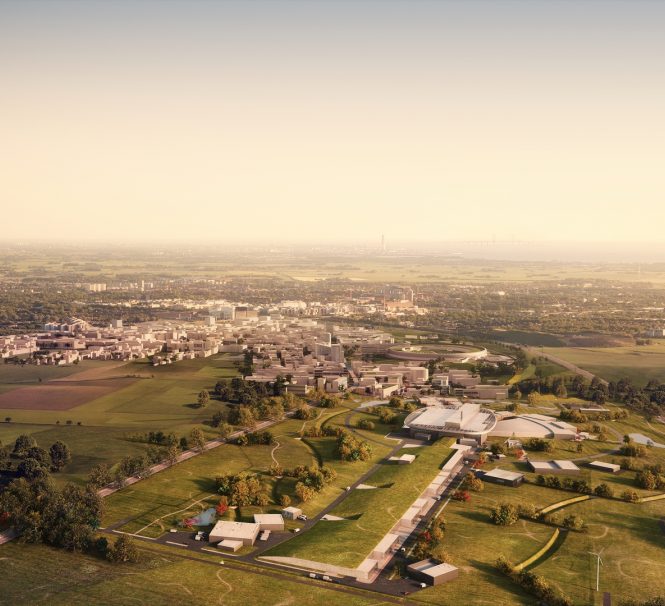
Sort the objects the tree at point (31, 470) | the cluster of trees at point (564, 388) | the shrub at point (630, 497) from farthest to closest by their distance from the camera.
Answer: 1. the cluster of trees at point (564, 388)
2. the shrub at point (630, 497)
3. the tree at point (31, 470)

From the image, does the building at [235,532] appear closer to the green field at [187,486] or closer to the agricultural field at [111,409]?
the green field at [187,486]

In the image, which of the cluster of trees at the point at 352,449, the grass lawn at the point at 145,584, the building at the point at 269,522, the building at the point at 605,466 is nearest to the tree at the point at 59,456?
the grass lawn at the point at 145,584

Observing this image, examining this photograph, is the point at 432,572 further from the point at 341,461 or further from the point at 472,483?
the point at 341,461

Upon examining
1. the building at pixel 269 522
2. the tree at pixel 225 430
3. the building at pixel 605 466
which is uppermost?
the tree at pixel 225 430

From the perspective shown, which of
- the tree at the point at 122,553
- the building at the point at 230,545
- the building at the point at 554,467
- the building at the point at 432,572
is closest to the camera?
the building at the point at 432,572

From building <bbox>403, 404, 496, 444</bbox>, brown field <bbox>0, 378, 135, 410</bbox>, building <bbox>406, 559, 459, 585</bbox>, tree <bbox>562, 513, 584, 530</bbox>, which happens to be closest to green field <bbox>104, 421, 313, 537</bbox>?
Answer: building <bbox>403, 404, 496, 444</bbox>

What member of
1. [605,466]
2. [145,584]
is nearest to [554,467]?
[605,466]
